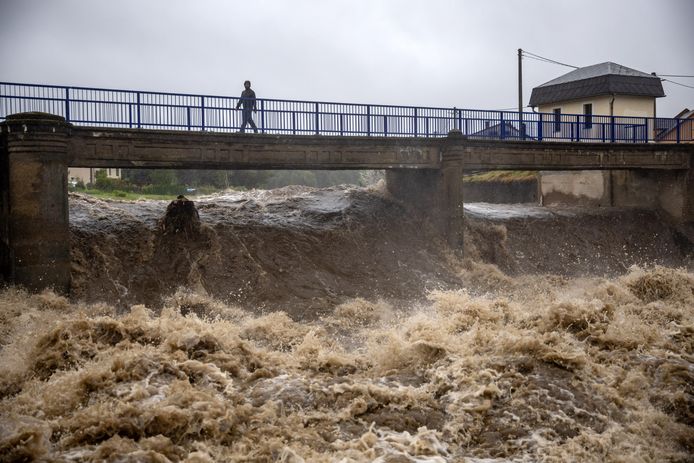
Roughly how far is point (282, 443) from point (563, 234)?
22.6 metres

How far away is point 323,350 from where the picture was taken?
49.5 feet

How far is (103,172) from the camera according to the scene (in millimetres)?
39469

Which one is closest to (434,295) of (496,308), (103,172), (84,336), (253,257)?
(496,308)

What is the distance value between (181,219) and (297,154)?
4.28 metres

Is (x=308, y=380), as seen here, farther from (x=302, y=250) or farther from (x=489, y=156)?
Answer: (x=489, y=156)

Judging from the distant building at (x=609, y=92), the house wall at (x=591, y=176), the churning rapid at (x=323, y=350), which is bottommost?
the churning rapid at (x=323, y=350)

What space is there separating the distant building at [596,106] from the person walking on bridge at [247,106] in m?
15.3

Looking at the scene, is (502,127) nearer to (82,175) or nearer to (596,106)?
(596,106)

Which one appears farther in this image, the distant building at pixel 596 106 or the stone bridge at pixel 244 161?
the distant building at pixel 596 106

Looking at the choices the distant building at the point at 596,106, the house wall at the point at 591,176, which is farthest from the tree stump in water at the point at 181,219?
the distant building at the point at 596,106

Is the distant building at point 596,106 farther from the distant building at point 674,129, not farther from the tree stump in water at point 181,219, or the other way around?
the tree stump in water at point 181,219

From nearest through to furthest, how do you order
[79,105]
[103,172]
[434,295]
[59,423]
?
1. [59,423]
2. [79,105]
3. [434,295]
4. [103,172]

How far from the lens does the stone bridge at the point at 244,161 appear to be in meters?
18.5

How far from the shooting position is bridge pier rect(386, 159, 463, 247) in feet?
82.9
